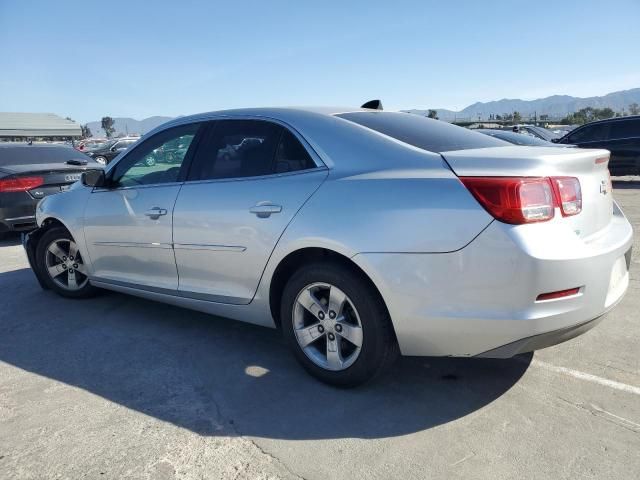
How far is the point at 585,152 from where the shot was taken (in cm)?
287

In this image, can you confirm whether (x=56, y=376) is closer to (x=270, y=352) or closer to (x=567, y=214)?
(x=270, y=352)

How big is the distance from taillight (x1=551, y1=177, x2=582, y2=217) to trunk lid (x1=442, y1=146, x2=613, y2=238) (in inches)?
1.0

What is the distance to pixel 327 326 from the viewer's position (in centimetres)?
303

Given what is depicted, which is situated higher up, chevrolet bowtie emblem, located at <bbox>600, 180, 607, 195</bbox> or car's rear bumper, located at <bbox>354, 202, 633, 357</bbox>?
chevrolet bowtie emblem, located at <bbox>600, 180, 607, 195</bbox>

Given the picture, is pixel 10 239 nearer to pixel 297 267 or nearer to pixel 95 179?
pixel 95 179

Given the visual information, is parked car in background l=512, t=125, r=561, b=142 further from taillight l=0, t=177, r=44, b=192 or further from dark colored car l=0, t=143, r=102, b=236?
taillight l=0, t=177, r=44, b=192

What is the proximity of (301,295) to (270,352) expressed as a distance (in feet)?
2.44

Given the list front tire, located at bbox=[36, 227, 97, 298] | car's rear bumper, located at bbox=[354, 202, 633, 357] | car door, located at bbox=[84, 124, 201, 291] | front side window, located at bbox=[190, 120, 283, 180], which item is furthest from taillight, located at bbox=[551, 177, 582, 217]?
front tire, located at bbox=[36, 227, 97, 298]

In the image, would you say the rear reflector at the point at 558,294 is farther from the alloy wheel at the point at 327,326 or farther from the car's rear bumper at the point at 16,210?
the car's rear bumper at the point at 16,210

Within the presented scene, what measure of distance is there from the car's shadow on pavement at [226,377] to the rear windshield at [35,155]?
4.51m

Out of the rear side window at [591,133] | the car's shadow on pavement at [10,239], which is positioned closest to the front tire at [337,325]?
the car's shadow on pavement at [10,239]

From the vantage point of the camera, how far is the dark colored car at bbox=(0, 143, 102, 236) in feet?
24.6

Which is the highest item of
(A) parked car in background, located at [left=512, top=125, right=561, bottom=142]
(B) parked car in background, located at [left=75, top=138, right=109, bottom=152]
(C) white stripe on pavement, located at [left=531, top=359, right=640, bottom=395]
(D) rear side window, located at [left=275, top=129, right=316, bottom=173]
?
(D) rear side window, located at [left=275, top=129, right=316, bottom=173]

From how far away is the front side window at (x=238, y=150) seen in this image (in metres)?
3.40
